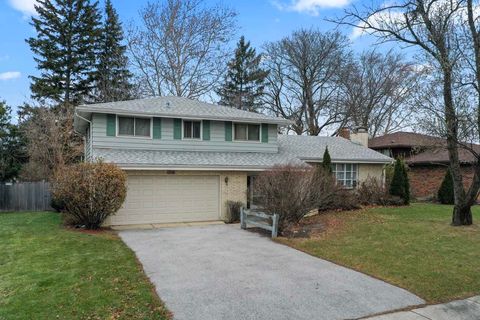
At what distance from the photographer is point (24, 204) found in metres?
19.0

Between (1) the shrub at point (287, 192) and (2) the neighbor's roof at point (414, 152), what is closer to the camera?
(1) the shrub at point (287, 192)

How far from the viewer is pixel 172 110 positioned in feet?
56.0

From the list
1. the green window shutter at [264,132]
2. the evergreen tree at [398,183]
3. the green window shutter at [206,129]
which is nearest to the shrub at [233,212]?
the green window shutter at [206,129]

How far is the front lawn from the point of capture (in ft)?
22.8

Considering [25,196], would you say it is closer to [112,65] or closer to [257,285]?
[257,285]

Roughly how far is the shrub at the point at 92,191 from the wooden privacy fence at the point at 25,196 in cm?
734

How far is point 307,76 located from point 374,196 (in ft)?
62.8

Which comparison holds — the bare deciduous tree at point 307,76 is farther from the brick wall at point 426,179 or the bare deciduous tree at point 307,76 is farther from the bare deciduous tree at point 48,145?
the bare deciduous tree at point 48,145

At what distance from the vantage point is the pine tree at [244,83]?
37531 mm

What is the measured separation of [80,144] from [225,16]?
1457 centimetres

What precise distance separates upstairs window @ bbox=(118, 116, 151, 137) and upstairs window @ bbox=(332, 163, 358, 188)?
987 cm

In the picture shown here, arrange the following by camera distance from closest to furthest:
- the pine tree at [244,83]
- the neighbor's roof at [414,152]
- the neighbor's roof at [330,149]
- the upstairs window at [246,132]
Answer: the upstairs window at [246,132] < the neighbor's roof at [330,149] < the neighbor's roof at [414,152] < the pine tree at [244,83]

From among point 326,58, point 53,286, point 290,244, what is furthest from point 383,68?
point 53,286

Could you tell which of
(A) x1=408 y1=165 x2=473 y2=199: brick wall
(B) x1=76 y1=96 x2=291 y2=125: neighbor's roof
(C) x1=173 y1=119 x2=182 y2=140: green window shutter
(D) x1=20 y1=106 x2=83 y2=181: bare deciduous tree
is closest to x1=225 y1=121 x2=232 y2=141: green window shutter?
(B) x1=76 y1=96 x2=291 y2=125: neighbor's roof
